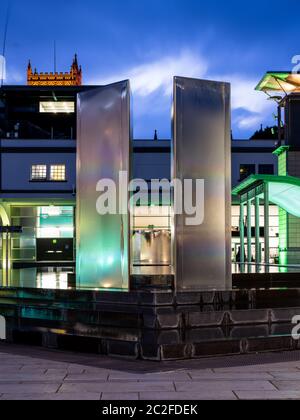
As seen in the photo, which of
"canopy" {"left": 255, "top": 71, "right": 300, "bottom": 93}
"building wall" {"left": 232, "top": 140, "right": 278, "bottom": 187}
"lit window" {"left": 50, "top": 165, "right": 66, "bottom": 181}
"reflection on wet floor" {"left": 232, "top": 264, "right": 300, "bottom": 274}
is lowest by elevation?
"reflection on wet floor" {"left": 232, "top": 264, "right": 300, "bottom": 274}

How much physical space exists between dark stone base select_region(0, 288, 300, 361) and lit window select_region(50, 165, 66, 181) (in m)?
31.1

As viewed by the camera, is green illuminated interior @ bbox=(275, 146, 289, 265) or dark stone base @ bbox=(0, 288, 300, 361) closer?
dark stone base @ bbox=(0, 288, 300, 361)

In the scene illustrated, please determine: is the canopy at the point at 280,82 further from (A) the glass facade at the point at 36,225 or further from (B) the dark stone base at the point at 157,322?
(A) the glass facade at the point at 36,225

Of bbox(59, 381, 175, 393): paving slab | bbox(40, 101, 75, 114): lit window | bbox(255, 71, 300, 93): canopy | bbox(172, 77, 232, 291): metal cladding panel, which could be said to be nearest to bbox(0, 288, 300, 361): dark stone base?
bbox(172, 77, 232, 291): metal cladding panel

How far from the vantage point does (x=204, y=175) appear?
10.9 m

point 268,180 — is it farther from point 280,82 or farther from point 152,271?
point 280,82

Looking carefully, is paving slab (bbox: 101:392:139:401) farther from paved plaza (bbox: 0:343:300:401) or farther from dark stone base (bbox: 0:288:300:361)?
dark stone base (bbox: 0:288:300:361)

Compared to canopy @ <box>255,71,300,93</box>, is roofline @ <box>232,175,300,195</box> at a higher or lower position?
lower

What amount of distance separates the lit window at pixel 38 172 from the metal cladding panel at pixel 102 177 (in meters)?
30.9

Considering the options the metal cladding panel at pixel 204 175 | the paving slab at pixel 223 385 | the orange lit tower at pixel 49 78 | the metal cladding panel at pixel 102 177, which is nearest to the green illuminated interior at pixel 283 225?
the metal cladding panel at pixel 204 175

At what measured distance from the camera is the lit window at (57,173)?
42.1 meters

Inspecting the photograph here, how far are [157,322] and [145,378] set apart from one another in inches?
74.6

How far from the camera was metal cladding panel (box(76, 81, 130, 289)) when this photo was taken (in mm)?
10906

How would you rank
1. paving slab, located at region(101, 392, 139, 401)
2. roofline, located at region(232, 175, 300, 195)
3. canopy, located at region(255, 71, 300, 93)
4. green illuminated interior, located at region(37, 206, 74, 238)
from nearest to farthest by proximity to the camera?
paving slab, located at region(101, 392, 139, 401) → roofline, located at region(232, 175, 300, 195) → canopy, located at region(255, 71, 300, 93) → green illuminated interior, located at region(37, 206, 74, 238)
